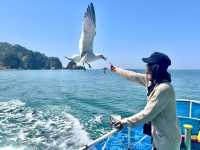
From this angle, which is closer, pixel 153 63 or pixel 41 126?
pixel 153 63

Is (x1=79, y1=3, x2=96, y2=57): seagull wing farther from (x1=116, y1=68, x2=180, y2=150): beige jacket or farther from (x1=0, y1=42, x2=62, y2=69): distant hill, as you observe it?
(x1=0, y1=42, x2=62, y2=69): distant hill

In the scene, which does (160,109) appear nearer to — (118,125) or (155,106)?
(155,106)

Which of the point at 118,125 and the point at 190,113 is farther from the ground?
the point at 118,125

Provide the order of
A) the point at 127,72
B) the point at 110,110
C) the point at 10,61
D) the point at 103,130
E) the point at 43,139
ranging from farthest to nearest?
the point at 10,61
the point at 110,110
the point at 103,130
the point at 43,139
the point at 127,72

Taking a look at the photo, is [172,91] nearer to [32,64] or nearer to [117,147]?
[117,147]

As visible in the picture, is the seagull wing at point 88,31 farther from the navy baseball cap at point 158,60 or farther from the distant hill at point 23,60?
the distant hill at point 23,60

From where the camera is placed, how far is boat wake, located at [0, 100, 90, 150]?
40.4 feet

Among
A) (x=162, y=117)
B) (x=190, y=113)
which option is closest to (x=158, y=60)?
(x=162, y=117)

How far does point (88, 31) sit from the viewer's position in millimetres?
3902

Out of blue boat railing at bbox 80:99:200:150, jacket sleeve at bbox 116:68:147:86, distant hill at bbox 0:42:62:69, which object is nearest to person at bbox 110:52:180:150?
jacket sleeve at bbox 116:68:147:86

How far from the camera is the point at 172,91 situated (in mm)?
3359

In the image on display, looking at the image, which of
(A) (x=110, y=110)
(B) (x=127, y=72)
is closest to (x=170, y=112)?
(B) (x=127, y=72)

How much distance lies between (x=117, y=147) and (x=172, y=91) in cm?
346

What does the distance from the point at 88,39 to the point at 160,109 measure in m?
1.26
